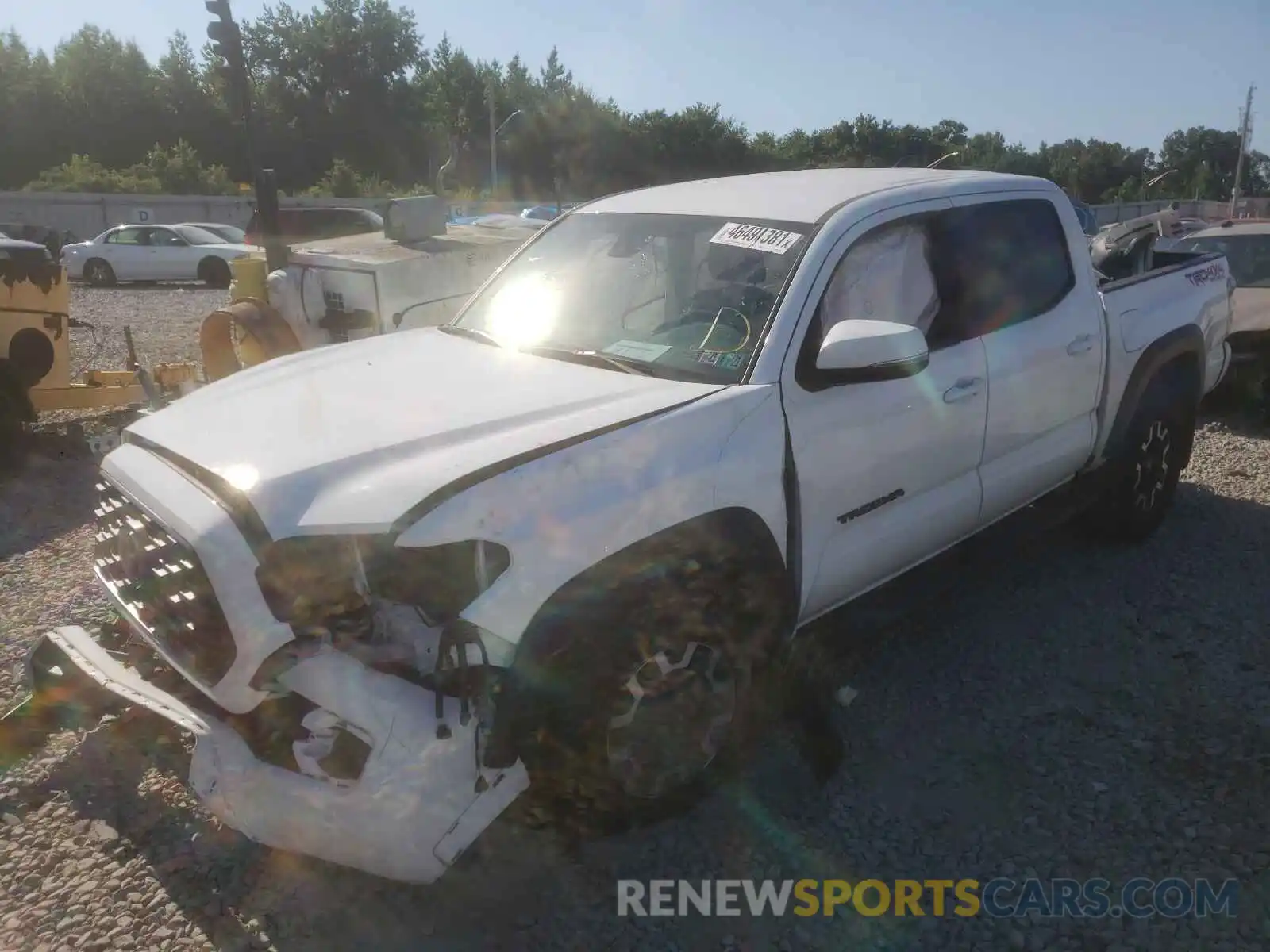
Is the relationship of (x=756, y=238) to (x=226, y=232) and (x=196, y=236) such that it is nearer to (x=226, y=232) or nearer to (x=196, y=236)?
(x=196, y=236)

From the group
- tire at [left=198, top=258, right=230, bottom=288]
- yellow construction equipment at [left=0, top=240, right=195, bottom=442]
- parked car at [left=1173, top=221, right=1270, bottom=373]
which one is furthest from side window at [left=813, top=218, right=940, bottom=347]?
tire at [left=198, top=258, right=230, bottom=288]

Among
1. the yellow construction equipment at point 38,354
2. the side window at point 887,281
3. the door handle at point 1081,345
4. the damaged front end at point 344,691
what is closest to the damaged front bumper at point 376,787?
the damaged front end at point 344,691

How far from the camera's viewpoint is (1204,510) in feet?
18.8

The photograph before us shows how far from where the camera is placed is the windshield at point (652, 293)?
3.12 metres

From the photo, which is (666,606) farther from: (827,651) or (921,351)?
(921,351)

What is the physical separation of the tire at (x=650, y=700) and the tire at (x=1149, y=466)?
269 cm

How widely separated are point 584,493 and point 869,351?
39.7 inches

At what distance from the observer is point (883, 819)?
3061 mm

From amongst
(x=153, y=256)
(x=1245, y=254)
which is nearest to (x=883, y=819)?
(x=1245, y=254)

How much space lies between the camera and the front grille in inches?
93.7

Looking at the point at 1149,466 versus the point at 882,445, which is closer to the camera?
the point at 882,445

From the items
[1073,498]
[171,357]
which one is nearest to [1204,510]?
[1073,498]

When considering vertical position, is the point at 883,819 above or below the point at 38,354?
below

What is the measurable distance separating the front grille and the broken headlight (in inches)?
7.0
